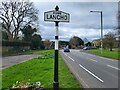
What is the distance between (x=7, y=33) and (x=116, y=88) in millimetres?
56333

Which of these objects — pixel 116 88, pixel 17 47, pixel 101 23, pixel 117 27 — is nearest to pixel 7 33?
pixel 17 47

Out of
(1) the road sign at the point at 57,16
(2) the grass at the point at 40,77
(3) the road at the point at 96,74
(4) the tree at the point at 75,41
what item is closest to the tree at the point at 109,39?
(3) the road at the point at 96,74

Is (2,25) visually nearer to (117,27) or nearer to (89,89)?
(117,27)

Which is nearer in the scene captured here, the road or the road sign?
the road sign

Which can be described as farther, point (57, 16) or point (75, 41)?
point (75, 41)

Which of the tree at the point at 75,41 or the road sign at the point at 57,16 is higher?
the road sign at the point at 57,16

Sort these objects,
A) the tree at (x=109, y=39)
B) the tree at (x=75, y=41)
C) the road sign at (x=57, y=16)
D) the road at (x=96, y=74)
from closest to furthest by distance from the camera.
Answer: the road sign at (x=57, y=16) < the road at (x=96, y=74) < the tree at (x=109, y=39) < the tree at (x=75, y=41)

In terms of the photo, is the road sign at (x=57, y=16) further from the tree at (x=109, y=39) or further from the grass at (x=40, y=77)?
the tree at (x=109, y=39)

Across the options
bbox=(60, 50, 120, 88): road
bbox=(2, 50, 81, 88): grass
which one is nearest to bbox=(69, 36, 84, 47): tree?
bbox=(60, 50, 120, 88): road

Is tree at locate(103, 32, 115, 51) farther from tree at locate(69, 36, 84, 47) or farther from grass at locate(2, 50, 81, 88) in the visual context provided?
tree at locate(69, 36, 84, 47)

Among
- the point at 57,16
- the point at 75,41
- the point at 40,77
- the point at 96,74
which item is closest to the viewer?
the point at 57,16

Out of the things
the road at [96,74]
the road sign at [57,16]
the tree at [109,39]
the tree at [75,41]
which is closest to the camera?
the road sign at [57,16]

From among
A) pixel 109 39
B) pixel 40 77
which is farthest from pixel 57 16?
pixel 109 39

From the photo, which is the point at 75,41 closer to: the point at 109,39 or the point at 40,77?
the point at 109,39
